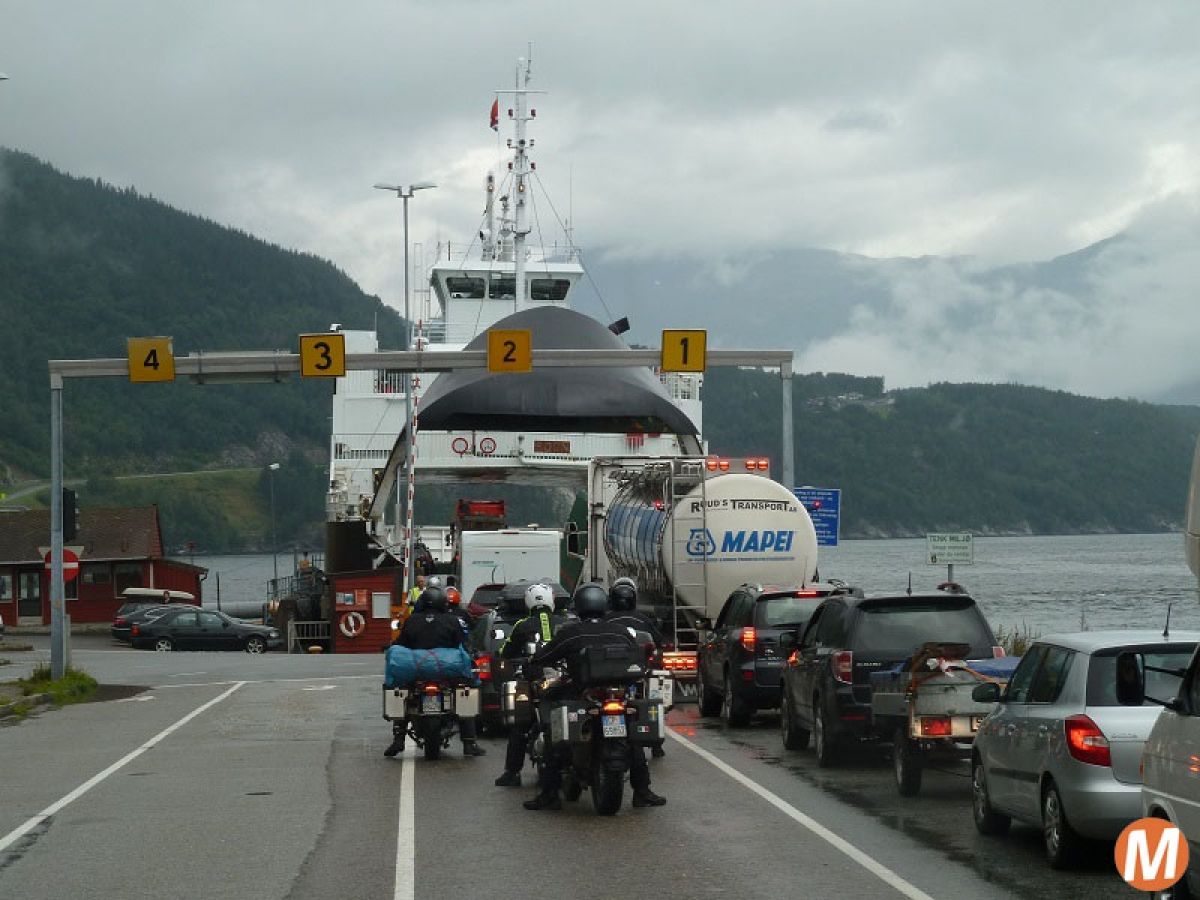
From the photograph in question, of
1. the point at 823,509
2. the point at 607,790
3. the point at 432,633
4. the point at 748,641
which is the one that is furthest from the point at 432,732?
the point at 823,509

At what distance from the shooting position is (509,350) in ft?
94.3

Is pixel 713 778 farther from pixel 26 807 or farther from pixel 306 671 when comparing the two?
pixel 306 671

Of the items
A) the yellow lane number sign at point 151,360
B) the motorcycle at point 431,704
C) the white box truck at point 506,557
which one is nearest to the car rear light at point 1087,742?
the motorcycle at point 431,704

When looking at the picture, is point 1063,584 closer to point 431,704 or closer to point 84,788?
point 431,704

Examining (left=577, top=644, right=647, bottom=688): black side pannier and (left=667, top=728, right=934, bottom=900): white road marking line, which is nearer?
(left=667, top=728, right=934, bottom=900): white road marking line

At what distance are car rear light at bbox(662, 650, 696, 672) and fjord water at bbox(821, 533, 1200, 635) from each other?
5.40 m

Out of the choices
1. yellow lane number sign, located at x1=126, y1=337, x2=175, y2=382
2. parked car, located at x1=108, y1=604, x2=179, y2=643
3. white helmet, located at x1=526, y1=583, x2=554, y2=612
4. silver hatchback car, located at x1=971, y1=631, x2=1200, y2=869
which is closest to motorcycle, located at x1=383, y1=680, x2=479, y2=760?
white helmet, located at x1=526, y1=583, x2=554, y2=612

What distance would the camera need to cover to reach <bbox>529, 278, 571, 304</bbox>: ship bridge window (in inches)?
2349

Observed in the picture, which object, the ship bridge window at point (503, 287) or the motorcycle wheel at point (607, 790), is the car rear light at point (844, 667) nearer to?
the motorcycle wheel at point (607, 790)

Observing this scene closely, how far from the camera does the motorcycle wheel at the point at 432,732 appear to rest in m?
17.2

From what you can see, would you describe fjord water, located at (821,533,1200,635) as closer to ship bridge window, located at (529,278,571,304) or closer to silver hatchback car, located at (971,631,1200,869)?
ship bridge window, located at (529,278,571,304)

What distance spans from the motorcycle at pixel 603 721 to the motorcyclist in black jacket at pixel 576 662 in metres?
0.10
